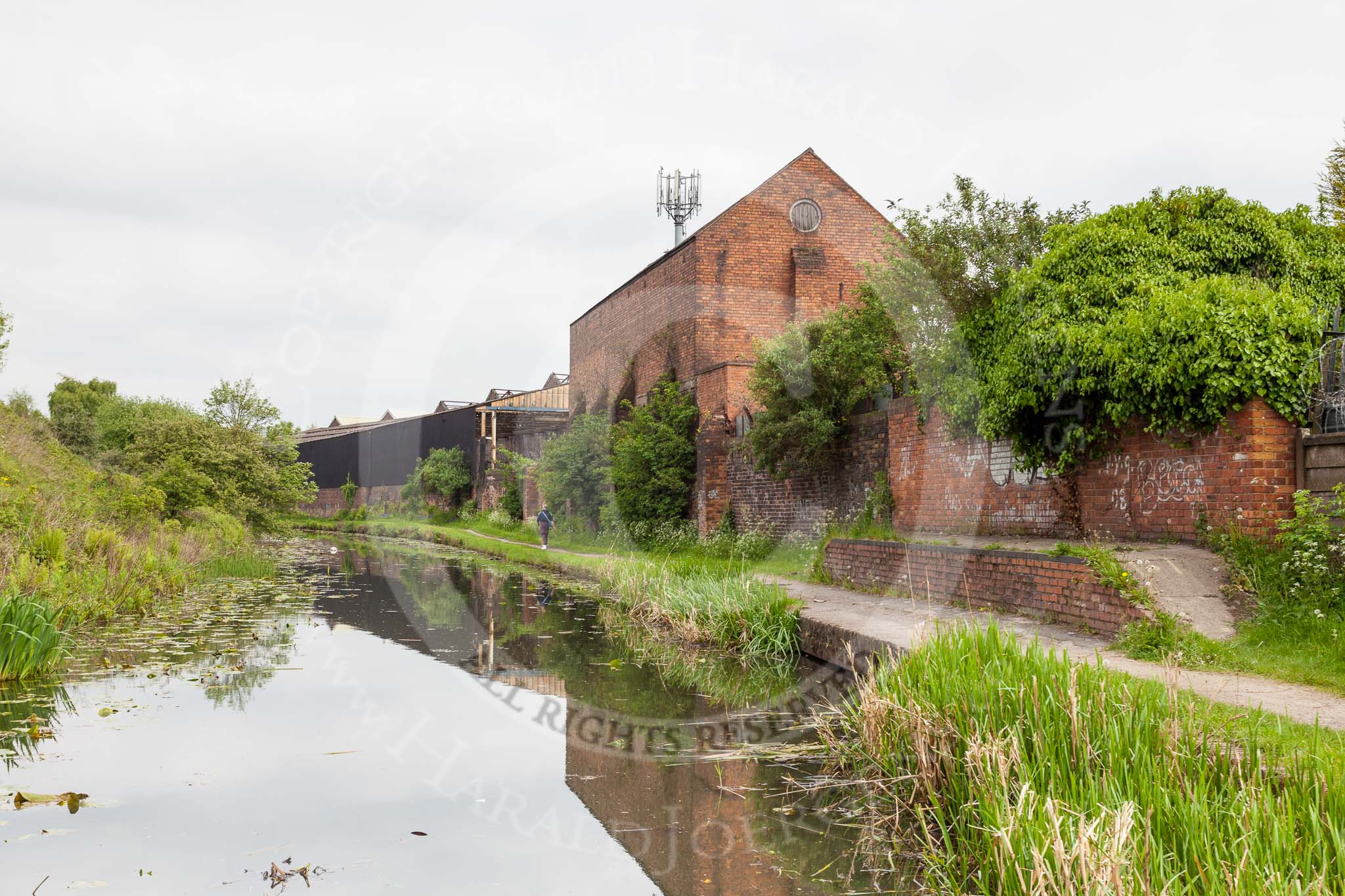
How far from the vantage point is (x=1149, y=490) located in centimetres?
902

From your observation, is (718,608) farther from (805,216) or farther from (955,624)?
(805,216)

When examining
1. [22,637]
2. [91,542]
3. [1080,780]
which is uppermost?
[91,542]

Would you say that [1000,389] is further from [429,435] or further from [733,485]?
[429,435]

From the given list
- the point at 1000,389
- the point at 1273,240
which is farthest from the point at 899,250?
the point at 1273,240

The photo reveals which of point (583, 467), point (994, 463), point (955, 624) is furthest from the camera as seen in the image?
point (583, 467)

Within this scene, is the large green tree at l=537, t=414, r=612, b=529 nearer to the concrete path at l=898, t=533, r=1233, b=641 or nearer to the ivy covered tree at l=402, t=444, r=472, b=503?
the ivy covered tree at l=402, t=444, r=472, b=503

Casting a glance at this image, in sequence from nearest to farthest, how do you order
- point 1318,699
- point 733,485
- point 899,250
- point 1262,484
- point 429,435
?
point 1318,699 → point 1262,484 → point 899,250 → point 733,485 → point 429,435

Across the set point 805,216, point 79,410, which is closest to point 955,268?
point 805,216

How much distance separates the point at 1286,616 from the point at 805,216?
1602cm

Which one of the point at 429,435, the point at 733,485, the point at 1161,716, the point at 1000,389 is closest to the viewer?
the point at 1161,716

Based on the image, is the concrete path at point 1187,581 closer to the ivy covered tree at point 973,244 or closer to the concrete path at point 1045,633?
the concrete path at point 1045,633

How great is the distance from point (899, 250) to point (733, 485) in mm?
6734

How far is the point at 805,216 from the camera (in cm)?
2141

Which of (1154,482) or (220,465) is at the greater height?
(220,465)
